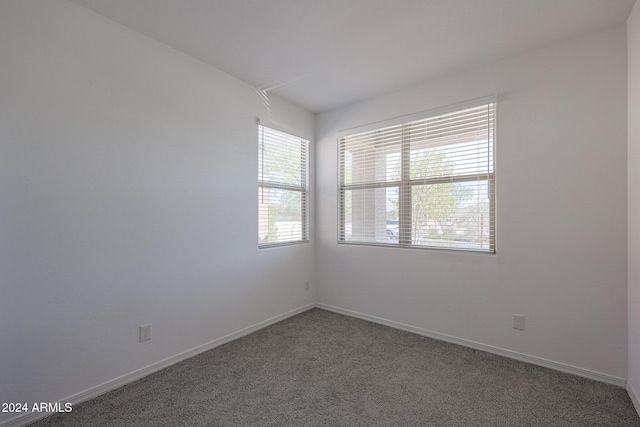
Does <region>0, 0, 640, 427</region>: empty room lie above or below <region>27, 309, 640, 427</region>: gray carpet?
above

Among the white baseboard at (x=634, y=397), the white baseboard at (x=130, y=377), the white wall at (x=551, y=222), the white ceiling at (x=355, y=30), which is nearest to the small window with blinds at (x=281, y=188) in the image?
the white ceiling at (x=355, y=30)

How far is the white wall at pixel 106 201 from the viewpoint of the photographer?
172 cm

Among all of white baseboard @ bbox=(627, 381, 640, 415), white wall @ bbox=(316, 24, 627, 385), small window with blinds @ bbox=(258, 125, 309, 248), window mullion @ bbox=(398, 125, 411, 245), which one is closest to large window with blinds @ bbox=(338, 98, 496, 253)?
window mullion @ bbox=(398, 125, 411, 245)

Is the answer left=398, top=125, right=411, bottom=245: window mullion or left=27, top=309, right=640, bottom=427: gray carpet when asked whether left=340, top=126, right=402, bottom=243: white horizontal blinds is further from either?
left=27, top=309, right=640, bottom=427: gray carpet

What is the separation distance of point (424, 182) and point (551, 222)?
3.63 feet

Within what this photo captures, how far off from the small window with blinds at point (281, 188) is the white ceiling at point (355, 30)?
79 centimetres

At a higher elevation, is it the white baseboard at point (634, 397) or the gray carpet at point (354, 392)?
the white baseboard at point (634, 397)

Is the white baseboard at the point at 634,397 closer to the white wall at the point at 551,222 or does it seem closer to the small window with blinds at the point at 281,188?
the white wall at the point at 551,222

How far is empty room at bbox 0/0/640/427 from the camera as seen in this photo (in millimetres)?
1806

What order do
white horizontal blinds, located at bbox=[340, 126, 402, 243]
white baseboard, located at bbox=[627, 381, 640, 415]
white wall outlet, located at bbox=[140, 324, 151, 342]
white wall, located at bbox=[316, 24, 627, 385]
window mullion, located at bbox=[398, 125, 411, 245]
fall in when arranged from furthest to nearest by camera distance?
white horizontal blinds, located at bbox=[340, 126, 402, 243]
window mullion, located at bbox=[398, 125, 411, 245]
white wall outlet, located at bbox=[140, 324, 151, 342]
white wall, located at bbox=[316, 24, 627, 385]
white baseboard, located at bbox=[627, 381, 640, 415]

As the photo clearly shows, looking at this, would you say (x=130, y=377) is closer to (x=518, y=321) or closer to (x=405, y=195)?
(x=405, y=195)

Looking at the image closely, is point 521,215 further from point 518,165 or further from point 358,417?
point 358,417

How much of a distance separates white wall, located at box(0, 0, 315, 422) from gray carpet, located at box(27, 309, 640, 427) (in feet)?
1.06

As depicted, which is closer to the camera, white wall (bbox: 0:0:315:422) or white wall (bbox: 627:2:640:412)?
white wall (bbox: 0:0:315:422)
